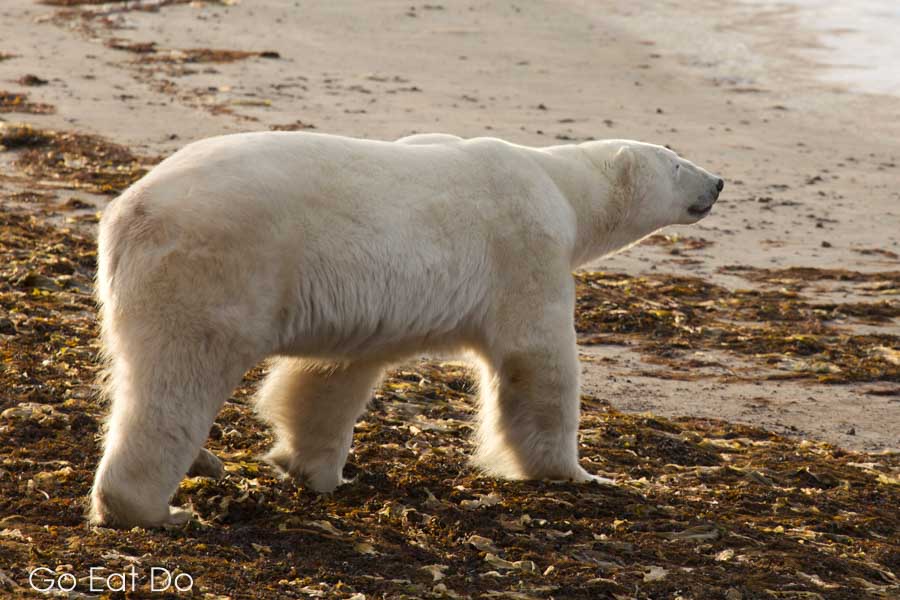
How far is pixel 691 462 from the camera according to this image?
602 centimetres

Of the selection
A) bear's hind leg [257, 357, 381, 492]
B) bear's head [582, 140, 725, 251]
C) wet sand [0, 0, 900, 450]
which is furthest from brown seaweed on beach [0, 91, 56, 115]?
bear's hind leg [257, 357, 381, 492]

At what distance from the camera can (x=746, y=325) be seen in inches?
346

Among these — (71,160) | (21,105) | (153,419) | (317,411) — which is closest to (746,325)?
(317,411)

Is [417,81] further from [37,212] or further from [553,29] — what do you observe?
[37,212]

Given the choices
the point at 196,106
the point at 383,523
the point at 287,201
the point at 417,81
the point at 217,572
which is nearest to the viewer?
the point at 217,572

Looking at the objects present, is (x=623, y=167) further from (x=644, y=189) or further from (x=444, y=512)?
(x=444, y=512)

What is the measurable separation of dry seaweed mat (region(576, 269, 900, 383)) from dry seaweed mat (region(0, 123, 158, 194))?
4.24 metres

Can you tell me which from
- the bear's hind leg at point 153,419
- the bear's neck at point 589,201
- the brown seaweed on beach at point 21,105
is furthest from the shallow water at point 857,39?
the bear's hind leg at point 153,419

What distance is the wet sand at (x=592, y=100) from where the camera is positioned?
9.74 m

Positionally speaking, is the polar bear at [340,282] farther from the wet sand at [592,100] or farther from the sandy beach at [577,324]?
the wet sand at [592,100]

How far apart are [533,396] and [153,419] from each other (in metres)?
1.69

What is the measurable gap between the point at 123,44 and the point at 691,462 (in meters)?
13.0

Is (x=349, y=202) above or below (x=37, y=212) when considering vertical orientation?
above

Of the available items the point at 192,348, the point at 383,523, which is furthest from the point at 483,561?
the point at 192,348
